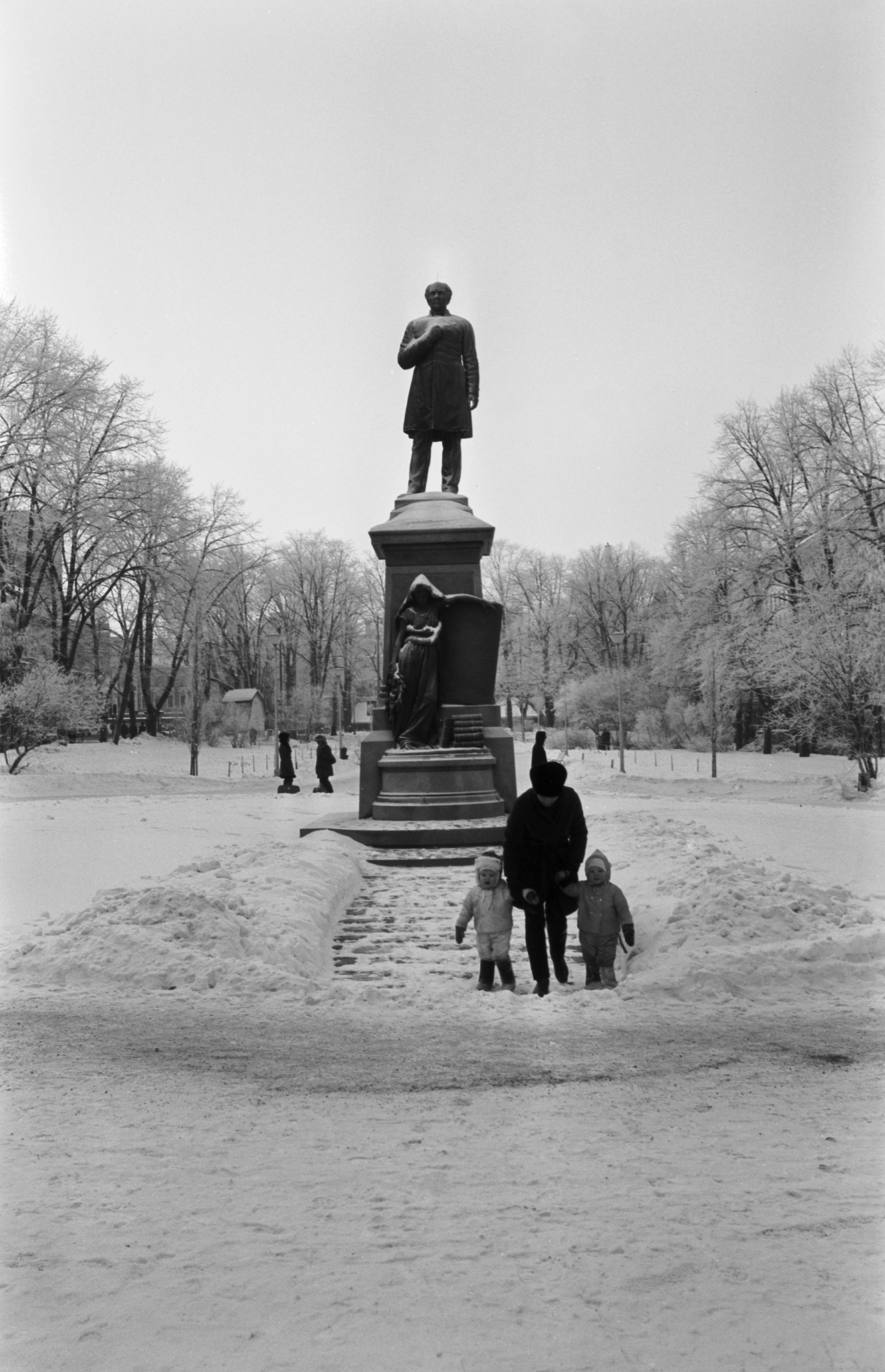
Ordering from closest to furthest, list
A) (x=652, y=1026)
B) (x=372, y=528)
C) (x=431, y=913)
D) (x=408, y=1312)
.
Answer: (x=408, y=1312) < (x=652, y=1026) < (x=431, y=913) < (x=372, y=528)

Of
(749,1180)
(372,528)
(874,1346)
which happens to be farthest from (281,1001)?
(372,528)

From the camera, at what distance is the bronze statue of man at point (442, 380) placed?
1467 centimetres

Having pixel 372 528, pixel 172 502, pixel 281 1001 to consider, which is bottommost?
pixel 281 1001

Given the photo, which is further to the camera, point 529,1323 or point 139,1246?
point 139,1246

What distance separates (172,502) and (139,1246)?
36.2 metres

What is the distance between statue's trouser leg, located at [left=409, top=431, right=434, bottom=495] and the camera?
15.0m

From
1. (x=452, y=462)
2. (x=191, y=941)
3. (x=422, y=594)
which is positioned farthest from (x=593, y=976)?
(x=452, y=462)

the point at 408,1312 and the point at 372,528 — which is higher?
the point at 372,528

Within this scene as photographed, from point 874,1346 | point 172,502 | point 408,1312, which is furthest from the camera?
point 172,502

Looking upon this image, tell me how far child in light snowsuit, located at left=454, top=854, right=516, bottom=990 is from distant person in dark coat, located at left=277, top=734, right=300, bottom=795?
15284 mm

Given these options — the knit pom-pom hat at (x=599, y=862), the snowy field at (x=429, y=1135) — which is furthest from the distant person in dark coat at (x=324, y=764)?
the knit pom-pom hat at (x=599, y=862)

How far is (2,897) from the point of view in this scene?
8828 mm

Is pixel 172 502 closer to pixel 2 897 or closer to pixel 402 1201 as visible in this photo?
pixel 2 897

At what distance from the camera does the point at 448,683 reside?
13250 mm
